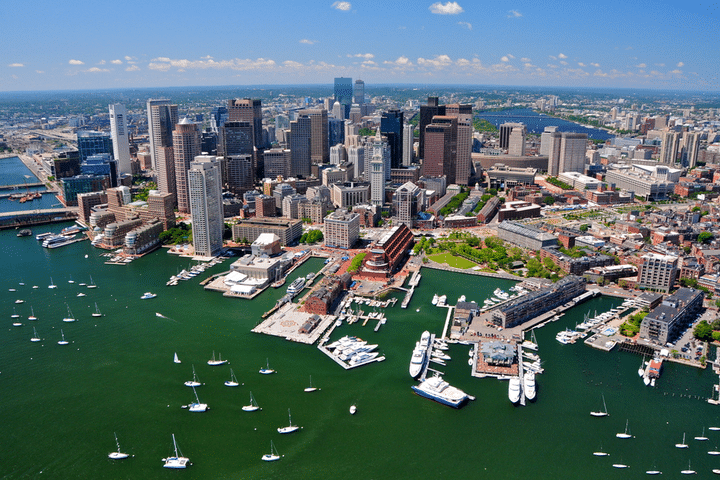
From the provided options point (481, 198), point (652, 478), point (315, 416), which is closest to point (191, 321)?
point (315, 416)

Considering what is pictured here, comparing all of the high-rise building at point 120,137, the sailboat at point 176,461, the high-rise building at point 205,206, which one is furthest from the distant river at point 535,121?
the sailboat at point 176,461

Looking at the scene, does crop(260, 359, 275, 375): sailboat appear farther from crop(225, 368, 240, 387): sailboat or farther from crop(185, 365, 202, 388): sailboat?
crop(185, 365, 202, 388): sailboat

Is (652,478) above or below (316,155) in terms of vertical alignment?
below

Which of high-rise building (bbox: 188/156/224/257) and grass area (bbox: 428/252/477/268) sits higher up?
high-rise building (bbox: 188/156/224/257)

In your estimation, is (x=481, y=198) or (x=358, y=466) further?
(x=481, y=198)

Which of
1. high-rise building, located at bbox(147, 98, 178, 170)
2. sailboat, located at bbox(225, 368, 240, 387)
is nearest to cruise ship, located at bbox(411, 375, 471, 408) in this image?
sailboat, located at bbox(225, 368, 240, 387)

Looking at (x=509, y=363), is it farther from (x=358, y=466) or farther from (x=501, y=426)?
(x=358, y=466)
